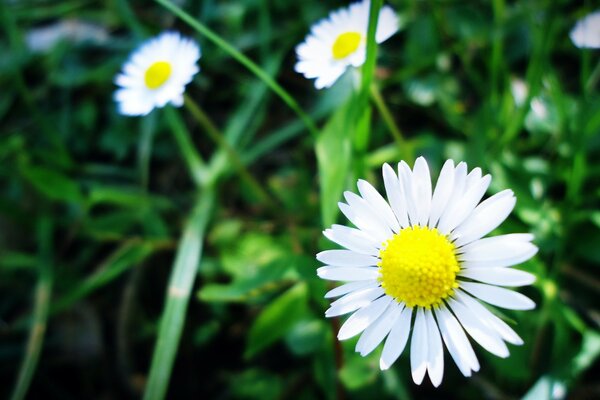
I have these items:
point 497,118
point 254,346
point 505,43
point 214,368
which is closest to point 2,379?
point 214,368

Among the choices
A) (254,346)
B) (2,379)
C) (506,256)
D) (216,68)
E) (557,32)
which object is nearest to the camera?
(506,256)

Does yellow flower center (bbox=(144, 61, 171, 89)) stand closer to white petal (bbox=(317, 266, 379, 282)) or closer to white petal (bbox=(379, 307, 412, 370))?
white petal (bbox=(317, 266, 379, 282))

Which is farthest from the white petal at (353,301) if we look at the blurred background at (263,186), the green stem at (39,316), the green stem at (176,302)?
the green stem at (39,316)

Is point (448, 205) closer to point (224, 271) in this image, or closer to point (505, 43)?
point (224, 271)

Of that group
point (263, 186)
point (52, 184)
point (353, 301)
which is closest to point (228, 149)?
point (263, 186)

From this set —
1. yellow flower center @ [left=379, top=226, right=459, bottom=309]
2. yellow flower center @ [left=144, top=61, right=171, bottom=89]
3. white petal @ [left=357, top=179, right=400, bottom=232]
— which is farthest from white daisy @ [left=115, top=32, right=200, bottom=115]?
yellow flower center @ [left=379, top=226, right=459, bottom=309]

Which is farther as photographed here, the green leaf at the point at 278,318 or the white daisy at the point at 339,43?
the green leaf at the point at 278,318

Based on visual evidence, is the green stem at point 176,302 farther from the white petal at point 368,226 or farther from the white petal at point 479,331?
the white petal at point 479,331
